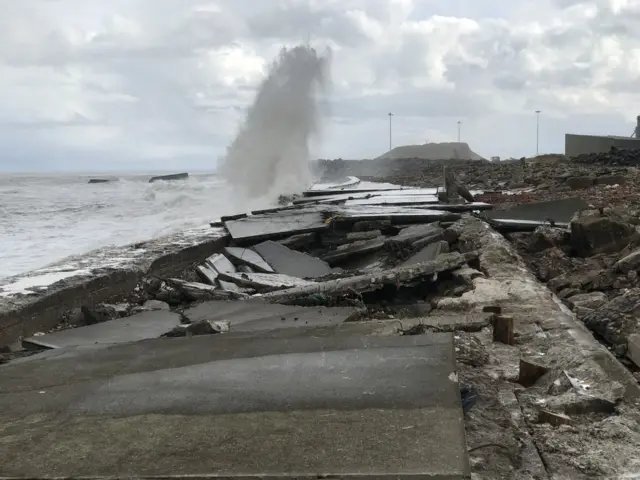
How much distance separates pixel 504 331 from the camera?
3.28 metres

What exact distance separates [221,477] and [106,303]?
424 centimetres

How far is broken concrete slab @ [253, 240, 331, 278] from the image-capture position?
6.97 meters

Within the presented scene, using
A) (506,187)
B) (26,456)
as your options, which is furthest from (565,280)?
(506,187)

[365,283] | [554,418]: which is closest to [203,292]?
[365,283]

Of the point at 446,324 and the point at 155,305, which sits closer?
the point at 446,324

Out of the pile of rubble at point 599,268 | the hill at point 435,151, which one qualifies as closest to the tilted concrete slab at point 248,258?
the pile of rubble at point 599,268

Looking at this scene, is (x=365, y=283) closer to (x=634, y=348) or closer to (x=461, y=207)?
(x=634, y=348)

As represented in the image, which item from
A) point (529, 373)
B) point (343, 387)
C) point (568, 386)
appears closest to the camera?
point (343, 387)

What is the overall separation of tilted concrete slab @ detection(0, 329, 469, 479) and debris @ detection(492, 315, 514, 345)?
0.44 meters

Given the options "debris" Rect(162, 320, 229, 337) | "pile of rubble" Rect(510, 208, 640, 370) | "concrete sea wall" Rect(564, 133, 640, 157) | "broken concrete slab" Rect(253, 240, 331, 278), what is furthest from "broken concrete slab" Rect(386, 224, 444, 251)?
"concrete sea wall" Rect(564, 133, 640, 157)

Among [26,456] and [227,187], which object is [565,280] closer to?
[26,456]

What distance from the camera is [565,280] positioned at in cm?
538

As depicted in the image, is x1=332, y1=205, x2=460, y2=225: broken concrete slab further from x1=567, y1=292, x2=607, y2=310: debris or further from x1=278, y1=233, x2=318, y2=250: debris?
x1=567, y1=292, x2=607, y2=310: debris

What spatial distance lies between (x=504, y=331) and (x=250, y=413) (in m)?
1.64
